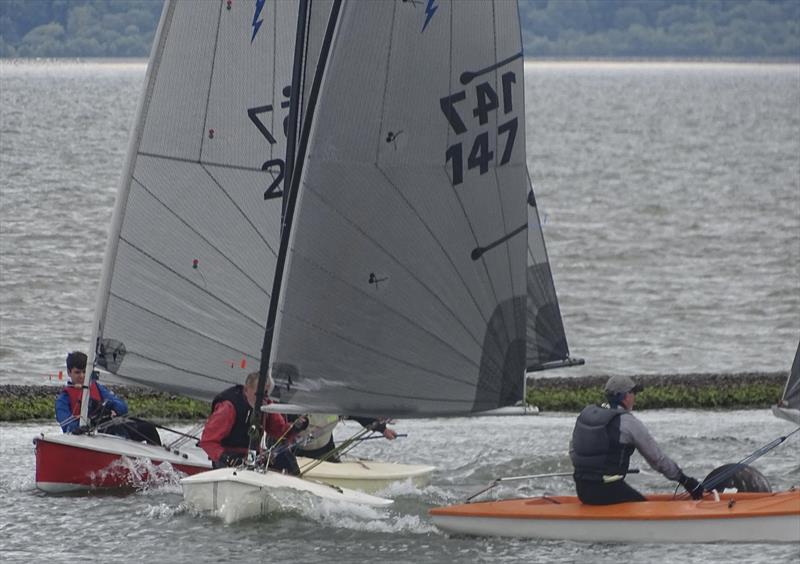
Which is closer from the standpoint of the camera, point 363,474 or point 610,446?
point 610,446

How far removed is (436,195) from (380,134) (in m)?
0.77

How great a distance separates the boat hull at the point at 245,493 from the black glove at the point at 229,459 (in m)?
0.46

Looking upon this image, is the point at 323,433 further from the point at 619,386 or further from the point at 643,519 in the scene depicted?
the point at 643,519

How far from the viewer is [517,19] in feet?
53.3

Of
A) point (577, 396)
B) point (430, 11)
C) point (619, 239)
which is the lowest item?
point (577, 396)

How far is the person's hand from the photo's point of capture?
14.9 meters

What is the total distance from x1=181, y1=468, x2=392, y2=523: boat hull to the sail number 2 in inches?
124

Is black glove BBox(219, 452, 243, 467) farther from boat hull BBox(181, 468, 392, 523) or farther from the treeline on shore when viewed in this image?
the treeline on shore

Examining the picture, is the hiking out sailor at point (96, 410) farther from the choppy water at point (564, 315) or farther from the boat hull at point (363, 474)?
the boat hull at point (363, 474)

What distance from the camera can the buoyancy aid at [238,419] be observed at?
17.0m

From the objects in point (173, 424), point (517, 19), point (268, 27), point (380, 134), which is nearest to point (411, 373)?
point (380, 134)

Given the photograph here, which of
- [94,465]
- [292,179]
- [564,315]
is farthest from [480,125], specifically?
[564,315]

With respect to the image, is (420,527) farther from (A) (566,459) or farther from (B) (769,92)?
(B) (769,92)

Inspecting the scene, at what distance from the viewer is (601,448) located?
14961 millimetres
